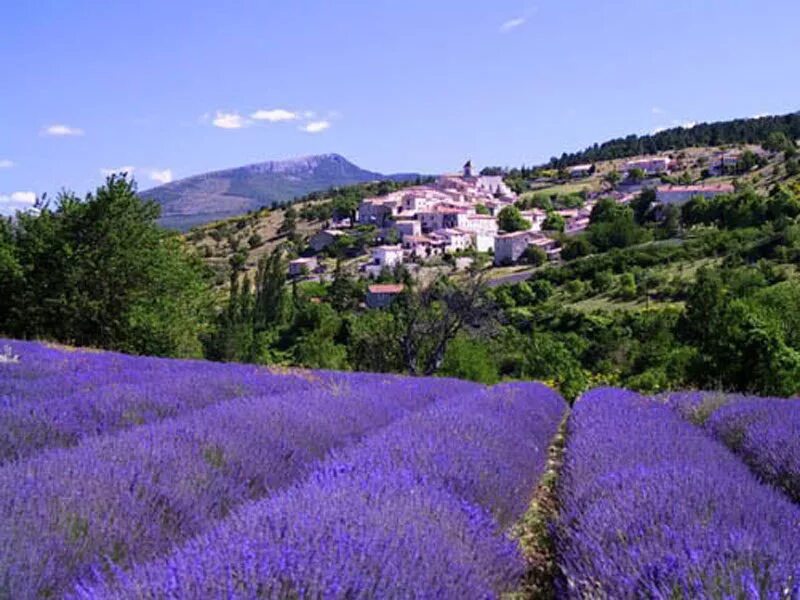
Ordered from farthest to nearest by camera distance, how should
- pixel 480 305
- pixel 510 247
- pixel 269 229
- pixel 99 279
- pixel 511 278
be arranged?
pixel 269 229
pixel 510 247
pixel 511 278
pixel 480 305
pixel 99 279

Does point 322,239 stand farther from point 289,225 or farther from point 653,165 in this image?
point 653,165

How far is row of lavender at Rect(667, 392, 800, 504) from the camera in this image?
4617 mm

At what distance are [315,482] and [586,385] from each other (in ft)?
41.1

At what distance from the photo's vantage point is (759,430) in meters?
5.45

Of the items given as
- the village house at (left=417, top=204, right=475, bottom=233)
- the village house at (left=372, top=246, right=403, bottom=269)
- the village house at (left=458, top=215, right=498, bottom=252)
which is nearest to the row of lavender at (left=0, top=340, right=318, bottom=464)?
the village house at (left=372, top=246, right=403, bottom=269)

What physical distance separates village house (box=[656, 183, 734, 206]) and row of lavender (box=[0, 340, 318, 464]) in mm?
92201

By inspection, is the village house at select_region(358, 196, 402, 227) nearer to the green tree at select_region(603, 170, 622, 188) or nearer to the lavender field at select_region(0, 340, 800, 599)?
the green tree at select_region(603, 170, 622, 188)

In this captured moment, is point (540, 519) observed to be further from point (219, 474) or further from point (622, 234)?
point (622, 234)

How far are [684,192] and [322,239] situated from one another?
48.7 meters

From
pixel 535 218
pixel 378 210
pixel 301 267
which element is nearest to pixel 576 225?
pixel 535 218

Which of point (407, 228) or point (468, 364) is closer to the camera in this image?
point (468, 364)

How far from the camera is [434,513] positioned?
2.72 m

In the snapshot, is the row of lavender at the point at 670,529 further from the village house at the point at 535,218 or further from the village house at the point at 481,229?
the village house at the point at 535,218

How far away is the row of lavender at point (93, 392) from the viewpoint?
14.9 ft
